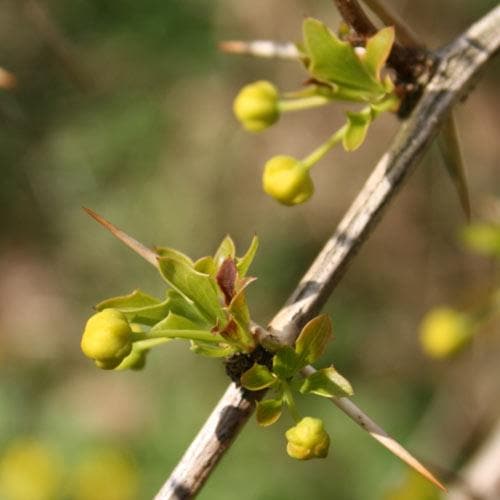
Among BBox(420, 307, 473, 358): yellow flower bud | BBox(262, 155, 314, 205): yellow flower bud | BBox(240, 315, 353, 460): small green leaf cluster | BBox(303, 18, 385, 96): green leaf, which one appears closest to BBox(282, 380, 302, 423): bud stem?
BBox(240, 315, 353, 460): small green leaf cluster

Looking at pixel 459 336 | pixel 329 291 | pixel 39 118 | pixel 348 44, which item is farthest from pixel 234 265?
pixel 39 118

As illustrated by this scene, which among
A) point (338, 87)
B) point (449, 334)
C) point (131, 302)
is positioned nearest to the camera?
point (131, 302)

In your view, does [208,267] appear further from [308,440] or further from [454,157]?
[454,157]

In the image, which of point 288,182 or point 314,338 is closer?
point 314,338

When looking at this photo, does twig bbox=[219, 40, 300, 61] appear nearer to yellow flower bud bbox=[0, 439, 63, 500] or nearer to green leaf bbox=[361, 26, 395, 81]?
green leaf bbox=[361, 26, 395, 81]

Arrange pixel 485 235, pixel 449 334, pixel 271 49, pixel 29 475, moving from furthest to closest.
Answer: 1. pixel 29 475
2. pixel 449 334
3. pixel 485 235
4. pixel 271 49

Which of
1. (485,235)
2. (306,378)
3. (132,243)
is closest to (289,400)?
(306,378)

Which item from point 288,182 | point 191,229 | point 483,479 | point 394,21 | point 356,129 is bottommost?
point 191,229
